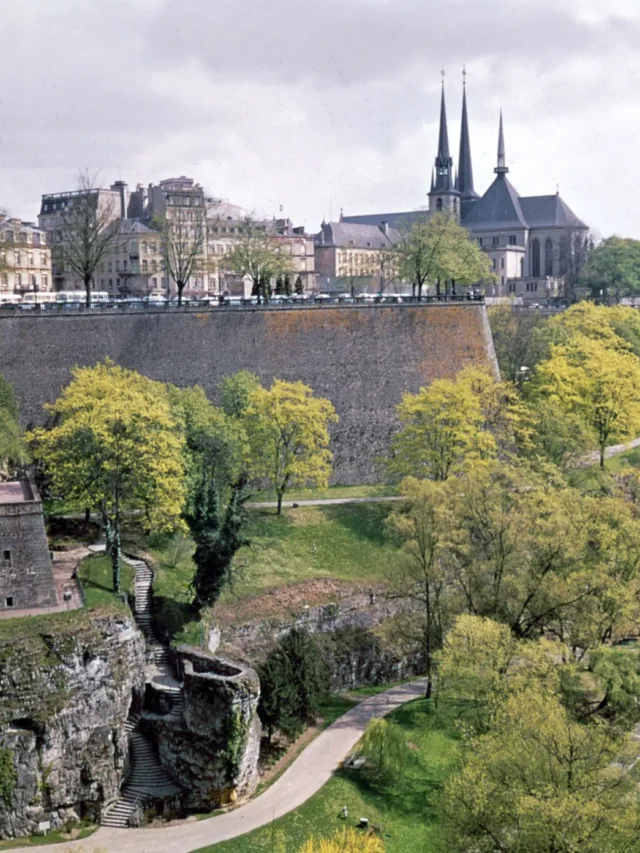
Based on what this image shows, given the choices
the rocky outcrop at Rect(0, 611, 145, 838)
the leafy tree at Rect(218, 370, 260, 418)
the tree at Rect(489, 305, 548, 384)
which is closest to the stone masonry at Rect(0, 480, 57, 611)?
the rocky outcrop at Rect(0, 611, 145, 838)

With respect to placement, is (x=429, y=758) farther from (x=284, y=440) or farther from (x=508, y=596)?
(x=284, y=440)

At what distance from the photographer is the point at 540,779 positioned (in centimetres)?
2486

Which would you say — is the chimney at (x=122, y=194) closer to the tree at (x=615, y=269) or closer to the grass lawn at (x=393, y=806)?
the tree at (x=615, y=269)

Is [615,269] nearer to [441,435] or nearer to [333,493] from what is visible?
[441,435]

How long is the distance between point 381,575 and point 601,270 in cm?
6823

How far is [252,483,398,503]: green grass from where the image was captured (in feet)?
166

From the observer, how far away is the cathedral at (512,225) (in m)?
118

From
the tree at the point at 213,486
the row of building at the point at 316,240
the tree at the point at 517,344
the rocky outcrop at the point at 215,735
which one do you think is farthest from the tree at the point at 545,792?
the row of building at the point at 316,240

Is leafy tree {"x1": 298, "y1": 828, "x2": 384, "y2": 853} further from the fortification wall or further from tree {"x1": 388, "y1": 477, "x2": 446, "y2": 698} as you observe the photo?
the fortification wall

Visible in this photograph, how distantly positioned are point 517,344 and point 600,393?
55.9 ft

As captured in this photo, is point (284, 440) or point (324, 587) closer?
point (324, 587)

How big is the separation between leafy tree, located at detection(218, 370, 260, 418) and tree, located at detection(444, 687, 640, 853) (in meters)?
27.2

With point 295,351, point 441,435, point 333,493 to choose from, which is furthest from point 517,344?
point 333,493

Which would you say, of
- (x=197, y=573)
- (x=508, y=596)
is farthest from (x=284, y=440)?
(x=508, y=596)
